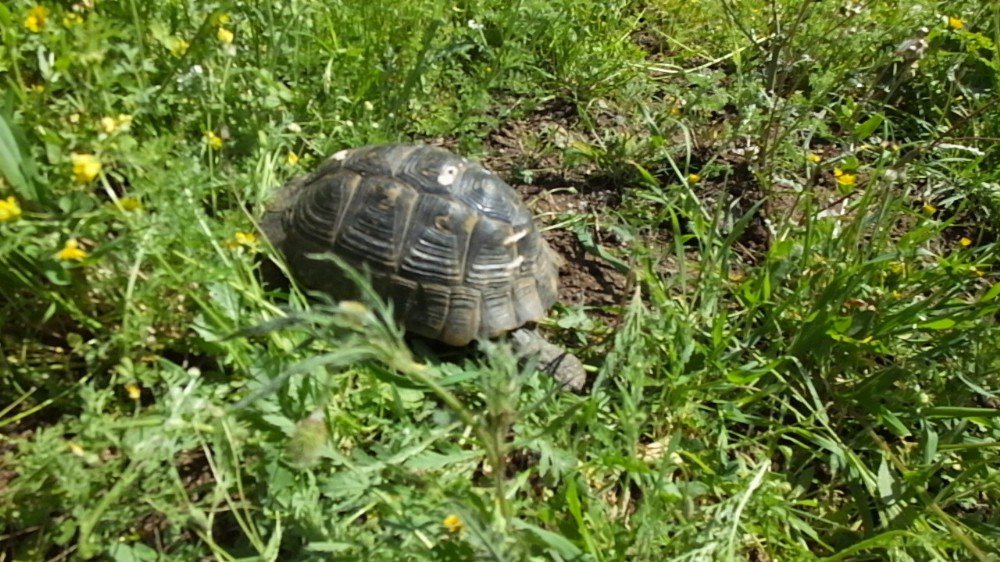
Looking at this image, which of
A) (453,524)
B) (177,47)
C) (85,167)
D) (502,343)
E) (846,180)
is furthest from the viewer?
(846,180)

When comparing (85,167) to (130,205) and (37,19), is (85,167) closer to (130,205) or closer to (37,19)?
(130,205)

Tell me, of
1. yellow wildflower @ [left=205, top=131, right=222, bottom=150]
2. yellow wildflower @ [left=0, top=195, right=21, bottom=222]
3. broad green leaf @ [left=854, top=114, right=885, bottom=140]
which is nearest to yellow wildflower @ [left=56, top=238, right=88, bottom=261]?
yellow wildflower @ [left=0, top=195, right=21, bottom=222]

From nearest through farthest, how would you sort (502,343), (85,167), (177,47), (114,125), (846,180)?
(85,167)
(114,125)
(502,343)
(177,47)
(846,180)

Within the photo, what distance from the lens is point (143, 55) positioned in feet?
7.72

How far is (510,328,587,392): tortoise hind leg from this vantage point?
8.17 feet

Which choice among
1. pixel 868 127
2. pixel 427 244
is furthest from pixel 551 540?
pixel 868 127

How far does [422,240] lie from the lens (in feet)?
8.21

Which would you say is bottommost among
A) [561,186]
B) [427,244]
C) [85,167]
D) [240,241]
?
[561,186]

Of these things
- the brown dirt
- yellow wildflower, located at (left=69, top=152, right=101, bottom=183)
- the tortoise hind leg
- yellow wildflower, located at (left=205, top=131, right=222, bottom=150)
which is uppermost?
yellow wildflower, located at (left=69, top=152, right=101, bottom=183)

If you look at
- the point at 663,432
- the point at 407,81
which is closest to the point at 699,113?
the point at 407,81

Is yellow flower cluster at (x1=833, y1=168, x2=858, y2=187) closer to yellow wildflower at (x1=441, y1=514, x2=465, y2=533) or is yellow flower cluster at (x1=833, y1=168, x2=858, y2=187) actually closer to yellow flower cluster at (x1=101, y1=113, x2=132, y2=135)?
yellow wildflower at (x1=441, y1=514, x2=465, y2=533)

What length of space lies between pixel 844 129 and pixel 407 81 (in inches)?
75.9

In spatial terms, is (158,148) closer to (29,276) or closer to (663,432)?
(29,276)

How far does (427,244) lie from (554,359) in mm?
543
